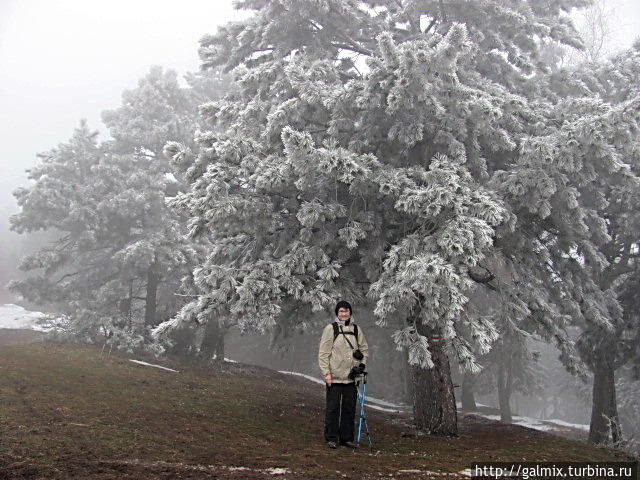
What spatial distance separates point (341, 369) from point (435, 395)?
3031mm

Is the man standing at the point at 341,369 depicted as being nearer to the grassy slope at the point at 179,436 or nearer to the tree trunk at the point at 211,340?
the grassy slope at the point at 179,436

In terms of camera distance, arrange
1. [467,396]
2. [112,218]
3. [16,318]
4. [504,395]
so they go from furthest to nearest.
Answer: [16,318], [467,396], [504,395], [112,218]

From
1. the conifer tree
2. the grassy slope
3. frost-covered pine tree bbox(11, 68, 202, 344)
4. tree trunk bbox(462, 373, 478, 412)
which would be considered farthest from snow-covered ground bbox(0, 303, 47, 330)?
the conifer tree

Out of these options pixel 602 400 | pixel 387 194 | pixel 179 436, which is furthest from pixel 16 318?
pixel 602 400

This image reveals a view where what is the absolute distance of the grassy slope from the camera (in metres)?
4.95

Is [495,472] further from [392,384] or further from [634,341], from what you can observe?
[392,384]

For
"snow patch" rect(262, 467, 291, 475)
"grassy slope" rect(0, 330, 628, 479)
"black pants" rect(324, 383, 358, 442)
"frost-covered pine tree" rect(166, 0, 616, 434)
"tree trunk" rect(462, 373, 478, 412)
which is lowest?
"tree trunk" rect(462, 373, 478, 412)

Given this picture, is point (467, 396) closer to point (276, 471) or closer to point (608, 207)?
point (608, 207)

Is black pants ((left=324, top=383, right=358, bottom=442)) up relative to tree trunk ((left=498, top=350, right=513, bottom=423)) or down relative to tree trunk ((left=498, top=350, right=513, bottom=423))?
up

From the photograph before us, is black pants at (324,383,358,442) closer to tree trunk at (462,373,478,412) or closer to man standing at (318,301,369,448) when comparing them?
man standing at (318,301,369,448)

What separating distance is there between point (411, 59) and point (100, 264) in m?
17.4

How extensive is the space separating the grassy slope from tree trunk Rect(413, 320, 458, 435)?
1.50ft

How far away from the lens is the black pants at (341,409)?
21.2 ft

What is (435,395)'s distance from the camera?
866 centimetres
